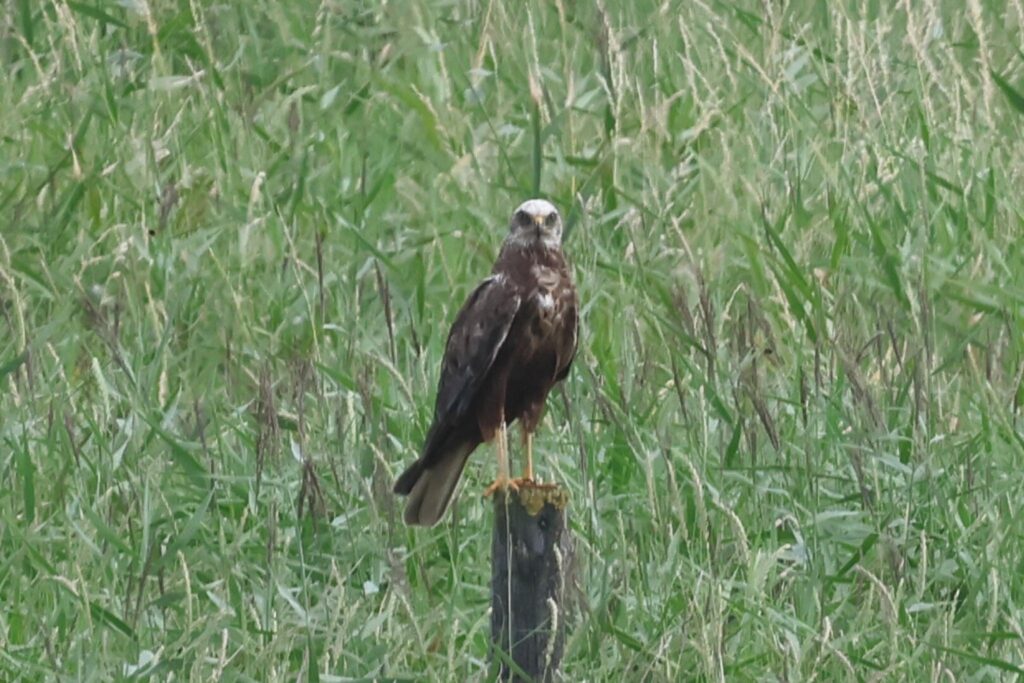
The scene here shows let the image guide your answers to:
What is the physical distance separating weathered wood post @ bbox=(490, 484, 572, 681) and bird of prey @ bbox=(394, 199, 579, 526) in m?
0.48

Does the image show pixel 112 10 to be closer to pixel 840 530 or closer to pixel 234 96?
pixel 234 96

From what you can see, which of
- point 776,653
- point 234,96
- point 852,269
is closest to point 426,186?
point 234,96

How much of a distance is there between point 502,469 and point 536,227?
585 mm

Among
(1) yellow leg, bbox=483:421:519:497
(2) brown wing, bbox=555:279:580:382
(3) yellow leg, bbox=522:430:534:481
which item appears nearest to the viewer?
(1) yellow leg, bbox=483:421:519:497

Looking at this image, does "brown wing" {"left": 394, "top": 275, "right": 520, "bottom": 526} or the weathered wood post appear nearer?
the weathered wood post

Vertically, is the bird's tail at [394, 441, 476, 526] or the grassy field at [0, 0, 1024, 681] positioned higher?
the bird's tail at [394, 441, 476, 526]

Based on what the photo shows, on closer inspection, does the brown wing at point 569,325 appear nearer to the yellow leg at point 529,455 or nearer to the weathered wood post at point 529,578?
the yellow leg at point 529,455

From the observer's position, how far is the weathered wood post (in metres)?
3.38

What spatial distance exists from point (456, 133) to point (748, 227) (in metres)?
0.99

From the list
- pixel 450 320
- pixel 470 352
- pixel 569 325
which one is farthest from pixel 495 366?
pixel 450 320

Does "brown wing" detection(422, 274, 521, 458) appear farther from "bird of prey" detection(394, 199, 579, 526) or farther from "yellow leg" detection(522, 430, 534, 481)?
"yellow leg" detection(522, 430, 534, 481)

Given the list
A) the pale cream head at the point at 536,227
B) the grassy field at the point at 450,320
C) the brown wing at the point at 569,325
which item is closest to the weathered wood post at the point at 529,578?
the grassy field at the point at 450,320

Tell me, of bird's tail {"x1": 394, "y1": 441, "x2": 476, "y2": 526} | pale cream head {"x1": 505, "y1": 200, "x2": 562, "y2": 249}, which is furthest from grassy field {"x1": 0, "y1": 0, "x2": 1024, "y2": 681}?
pale cream head {"x1": 505, "y1": 200, "x2": 562, "y2": 249}

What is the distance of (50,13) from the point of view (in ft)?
23.5
